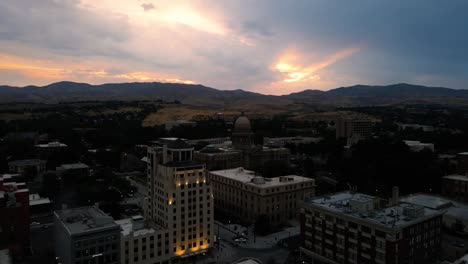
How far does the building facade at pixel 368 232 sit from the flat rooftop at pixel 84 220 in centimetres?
2854

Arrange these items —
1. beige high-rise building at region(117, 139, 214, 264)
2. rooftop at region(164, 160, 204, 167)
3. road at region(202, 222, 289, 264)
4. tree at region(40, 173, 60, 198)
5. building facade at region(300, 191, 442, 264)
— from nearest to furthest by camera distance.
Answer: building facade at region(300, 191, 442, 264), beige high-rise building at region(117, 139, 214, 264), road at region(202, 222, 289, 264), rooftop at region(164, 160, 204, 167), tree at region(40, 173, 60, 198)

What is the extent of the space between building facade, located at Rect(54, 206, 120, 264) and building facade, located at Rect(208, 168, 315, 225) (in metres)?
26.4

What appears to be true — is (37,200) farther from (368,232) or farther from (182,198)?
(368,232)

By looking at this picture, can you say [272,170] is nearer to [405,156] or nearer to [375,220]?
[405,156]

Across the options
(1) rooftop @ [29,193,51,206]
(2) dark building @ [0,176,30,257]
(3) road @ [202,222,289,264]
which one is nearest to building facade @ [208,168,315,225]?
(3) road @ [202,222,289,264]

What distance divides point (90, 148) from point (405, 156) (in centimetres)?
11556

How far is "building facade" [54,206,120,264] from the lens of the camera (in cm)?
4853

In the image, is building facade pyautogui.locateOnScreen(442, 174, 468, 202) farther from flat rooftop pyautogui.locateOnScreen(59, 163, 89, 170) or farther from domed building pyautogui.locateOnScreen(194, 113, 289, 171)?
flat rooftop pyautogui.locateOnScreen(59, 163, 89, 170)

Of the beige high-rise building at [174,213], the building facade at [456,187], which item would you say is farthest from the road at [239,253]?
the building facade at [456,187]

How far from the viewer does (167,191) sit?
5959 cm

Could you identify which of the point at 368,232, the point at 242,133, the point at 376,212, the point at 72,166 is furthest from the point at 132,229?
the point at 242,133

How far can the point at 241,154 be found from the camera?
118375 millimetres

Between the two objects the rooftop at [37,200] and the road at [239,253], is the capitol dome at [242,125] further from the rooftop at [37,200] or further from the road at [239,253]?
the road at [239,253]

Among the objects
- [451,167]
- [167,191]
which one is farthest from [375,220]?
[451,167]
